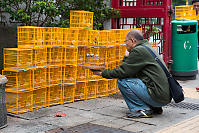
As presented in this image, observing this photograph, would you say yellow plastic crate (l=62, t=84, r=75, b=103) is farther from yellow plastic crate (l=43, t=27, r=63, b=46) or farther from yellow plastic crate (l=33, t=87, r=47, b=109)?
yellow plastic crate (l=43, t=27, r=63, b=46)

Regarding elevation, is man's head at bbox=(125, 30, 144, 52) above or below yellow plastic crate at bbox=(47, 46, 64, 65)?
above

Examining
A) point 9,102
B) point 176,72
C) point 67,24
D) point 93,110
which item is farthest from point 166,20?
point 9,102

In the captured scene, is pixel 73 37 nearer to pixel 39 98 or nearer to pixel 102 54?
pixel 102 54

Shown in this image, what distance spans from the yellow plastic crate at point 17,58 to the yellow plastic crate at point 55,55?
1.67 feet

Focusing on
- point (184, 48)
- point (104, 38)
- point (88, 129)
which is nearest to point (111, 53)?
point (104, 38)

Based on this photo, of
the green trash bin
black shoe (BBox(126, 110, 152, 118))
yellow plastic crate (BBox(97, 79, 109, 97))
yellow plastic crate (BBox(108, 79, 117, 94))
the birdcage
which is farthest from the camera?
the green trash bin

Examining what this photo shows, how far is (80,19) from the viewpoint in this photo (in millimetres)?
7273

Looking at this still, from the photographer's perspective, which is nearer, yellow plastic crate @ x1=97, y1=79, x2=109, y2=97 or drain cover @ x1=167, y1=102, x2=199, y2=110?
drain cover @ x1=167, y1=102, x2=199, y2=110

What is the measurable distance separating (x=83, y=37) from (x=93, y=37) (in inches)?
11.1

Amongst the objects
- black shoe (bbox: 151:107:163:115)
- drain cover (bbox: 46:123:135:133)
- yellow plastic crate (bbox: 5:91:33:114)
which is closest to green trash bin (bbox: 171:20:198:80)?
black shoe (bbox: 151:107:163:115)

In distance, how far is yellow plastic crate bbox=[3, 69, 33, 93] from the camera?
6188 millimetres

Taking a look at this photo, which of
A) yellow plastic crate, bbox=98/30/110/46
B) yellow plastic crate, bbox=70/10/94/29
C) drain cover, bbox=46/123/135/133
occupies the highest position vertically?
yellow plastic crate, bbox=70/10/94/29

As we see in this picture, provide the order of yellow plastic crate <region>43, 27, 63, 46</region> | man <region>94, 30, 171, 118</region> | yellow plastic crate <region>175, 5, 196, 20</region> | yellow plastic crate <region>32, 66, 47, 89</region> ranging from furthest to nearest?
yellow plastic crate <region>175, 5, 196, 20</region> → yellow plastic crate <region>43, 27, 63, 46</region> → yellow plastic crate <region>32, 66, 47, 89</region> → man <region>94, 30, 171, 118</region>

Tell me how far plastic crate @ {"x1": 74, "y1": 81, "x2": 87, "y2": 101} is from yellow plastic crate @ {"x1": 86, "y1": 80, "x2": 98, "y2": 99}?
0.38 ft
